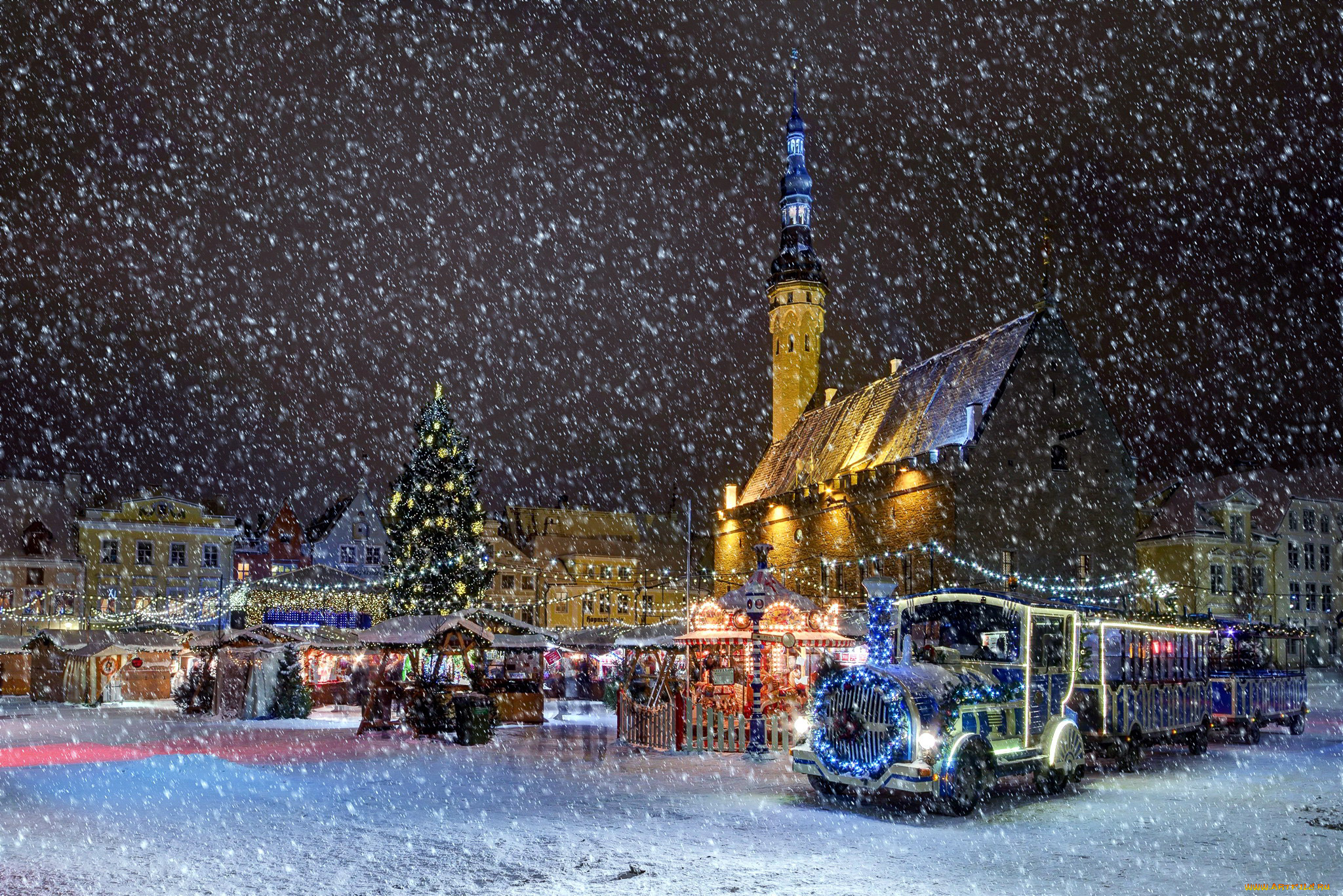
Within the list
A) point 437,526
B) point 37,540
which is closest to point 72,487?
point 37,540

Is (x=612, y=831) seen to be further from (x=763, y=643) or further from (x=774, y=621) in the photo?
(x=774, y=621)

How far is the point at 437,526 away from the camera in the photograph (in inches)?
2002

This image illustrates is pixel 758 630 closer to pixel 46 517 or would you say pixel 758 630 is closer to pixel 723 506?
pixel 723 506

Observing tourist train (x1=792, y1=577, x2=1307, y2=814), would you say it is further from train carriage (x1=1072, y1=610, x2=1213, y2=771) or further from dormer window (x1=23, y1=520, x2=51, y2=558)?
dormer window (x1=23, y1=520, x2=51, y2=558)

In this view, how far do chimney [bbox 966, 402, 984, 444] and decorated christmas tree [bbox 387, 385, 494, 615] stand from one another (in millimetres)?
21138

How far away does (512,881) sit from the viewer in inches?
382

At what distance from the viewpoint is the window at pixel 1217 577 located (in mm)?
60688

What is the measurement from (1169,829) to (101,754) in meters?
17.5

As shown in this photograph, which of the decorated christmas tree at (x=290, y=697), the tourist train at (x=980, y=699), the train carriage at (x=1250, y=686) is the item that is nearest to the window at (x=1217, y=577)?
the train carriage at (x=1250, y=686)

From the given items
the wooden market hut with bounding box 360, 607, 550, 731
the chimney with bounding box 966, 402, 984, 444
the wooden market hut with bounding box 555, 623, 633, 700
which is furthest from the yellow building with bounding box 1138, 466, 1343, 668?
the wooden market hut with bounding box 360, 607, 550, 731

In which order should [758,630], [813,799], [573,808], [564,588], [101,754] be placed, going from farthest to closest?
1. [564,588]
2. [758,630]
3. [101,754]
4. [813,799]
5. [573,808]

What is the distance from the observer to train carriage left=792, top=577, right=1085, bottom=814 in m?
14.0

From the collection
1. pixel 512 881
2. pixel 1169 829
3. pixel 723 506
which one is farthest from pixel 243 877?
pixel 723 506

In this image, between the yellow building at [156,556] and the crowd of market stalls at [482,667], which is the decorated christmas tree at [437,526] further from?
the yellow building at [156,556]
